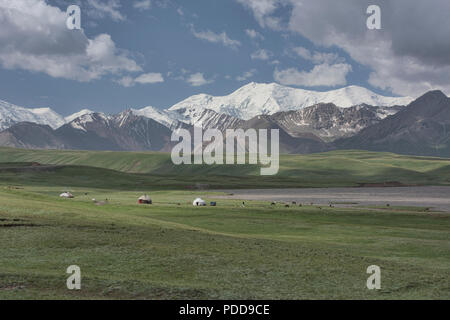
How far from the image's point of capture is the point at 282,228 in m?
66.3

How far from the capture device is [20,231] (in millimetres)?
41594

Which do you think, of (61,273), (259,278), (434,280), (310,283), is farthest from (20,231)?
(434,280)

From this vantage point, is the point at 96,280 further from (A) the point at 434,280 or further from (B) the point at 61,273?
(A) the point at 434,280

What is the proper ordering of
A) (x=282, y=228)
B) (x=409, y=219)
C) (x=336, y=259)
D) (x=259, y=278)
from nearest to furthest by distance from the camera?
1. (x=259, y=278)
2. (x=336, y=259)
3. (x=282, y=228)
4. (x=409, y=219)
